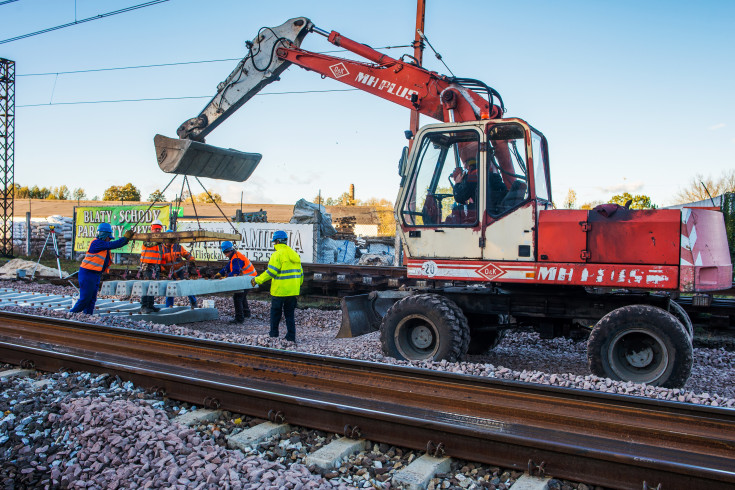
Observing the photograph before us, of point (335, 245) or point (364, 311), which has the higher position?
point (335, 245)

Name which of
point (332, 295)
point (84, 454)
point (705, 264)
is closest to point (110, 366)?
point (84, 454)

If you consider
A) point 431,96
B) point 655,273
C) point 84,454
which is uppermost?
point 431,96

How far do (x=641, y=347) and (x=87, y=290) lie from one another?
840 cm

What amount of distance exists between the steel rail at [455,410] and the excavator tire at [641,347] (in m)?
1.46

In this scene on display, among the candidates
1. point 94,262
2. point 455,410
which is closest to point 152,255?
point 94,262

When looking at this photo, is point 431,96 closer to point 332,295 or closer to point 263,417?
point 263,417

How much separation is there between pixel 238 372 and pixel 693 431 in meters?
3.88

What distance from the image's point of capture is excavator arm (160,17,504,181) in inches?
317

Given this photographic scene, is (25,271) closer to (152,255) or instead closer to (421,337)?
(152,255)

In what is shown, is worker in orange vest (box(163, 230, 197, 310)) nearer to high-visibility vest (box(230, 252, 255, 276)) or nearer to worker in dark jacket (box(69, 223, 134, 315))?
high-visibility vest (box(230, 252, 255, 276))

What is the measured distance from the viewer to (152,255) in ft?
37.5

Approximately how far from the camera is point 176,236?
10.2m

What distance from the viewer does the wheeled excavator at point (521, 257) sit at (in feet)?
19.9

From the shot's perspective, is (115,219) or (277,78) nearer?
(277,78)
